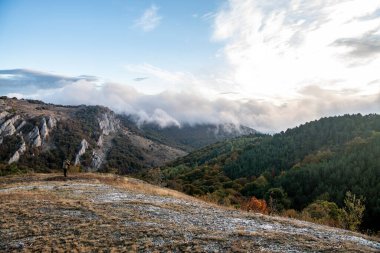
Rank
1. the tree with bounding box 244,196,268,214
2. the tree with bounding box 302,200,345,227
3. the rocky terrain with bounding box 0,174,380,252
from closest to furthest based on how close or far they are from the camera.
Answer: the rocky terrain with bounding box 0,174,380,252
the tree with bounding box 302,200,345,227
the tree with bounding box 244,196,268,214

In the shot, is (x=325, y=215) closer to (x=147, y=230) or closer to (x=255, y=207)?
(x=255, y=207)

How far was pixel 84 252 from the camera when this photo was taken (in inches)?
770

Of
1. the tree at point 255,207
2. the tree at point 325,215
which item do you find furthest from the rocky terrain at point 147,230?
the tree at point 255,207

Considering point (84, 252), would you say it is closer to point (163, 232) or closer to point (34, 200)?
point (163, 232)

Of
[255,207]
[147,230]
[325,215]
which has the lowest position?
[255,207]

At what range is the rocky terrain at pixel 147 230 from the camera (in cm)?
2052

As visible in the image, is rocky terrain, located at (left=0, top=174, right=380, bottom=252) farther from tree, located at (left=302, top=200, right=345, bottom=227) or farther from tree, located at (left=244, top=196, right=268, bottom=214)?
tree, located at (left=244, top=196, right=268, bottom=214)

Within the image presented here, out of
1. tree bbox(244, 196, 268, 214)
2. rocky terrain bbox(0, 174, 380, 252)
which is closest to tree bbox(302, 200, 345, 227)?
tree bbox(244, 196, 268, 214)

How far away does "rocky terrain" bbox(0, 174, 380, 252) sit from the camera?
67.3ft

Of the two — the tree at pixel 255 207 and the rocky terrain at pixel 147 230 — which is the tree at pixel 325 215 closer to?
the tree at pixel 255 207

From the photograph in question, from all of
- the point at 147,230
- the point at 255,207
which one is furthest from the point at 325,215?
the point at 147,230

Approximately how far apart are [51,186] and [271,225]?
2996cm

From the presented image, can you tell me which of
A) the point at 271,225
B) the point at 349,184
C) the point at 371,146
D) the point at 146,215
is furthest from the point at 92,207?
the point at 371,146

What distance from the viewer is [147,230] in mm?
23469
